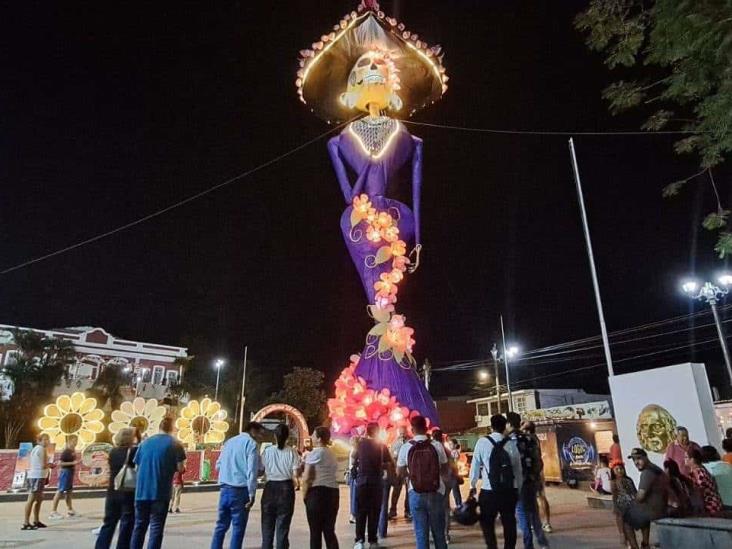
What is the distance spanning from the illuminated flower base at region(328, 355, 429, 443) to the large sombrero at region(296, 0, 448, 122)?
826 centimetres

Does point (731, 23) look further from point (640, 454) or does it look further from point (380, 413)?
point (380, 413)

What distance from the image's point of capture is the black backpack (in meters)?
5.07

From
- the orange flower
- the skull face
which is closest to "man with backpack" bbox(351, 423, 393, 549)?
the orange flower

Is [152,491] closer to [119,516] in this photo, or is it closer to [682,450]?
[119,516]

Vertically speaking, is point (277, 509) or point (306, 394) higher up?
point (306, 394)

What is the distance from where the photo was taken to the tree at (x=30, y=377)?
25984 millimetres

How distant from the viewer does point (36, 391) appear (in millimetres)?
26844

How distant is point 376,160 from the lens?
49.1 feet

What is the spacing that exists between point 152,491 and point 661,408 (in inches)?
291

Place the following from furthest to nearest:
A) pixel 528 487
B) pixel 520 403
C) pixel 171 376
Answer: pixel 171 376
pixel 520 403
pixel 528 487

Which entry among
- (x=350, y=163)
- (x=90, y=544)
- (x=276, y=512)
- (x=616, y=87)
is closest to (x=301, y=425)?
(x=350, y=163)

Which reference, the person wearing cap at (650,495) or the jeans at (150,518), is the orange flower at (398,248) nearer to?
the person wearing cap at (650,495)

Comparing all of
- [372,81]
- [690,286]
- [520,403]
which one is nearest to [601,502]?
[690,286]

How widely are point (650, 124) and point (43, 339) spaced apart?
31.2 metres
